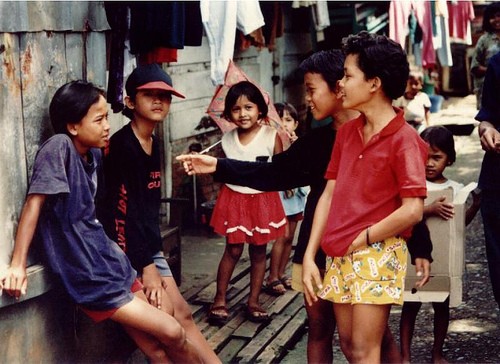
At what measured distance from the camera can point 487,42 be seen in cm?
991

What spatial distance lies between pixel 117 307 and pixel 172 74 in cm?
454

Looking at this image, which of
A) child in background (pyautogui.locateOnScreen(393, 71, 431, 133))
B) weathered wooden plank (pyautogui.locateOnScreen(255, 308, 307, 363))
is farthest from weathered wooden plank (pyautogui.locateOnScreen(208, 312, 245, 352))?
child in background (pyautogui.locateOnScreen(393, 71, 431, 133))

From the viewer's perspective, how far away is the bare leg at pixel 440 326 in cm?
476

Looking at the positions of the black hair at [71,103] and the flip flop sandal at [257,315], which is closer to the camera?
the black hair at [71,103]

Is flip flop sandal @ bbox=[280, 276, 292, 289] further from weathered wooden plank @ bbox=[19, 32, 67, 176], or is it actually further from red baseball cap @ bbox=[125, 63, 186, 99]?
weathered wooden plank @ bbox=[19, 32, 67, 176]

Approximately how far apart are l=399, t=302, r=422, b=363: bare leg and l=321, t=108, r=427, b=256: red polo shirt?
51.5 inches

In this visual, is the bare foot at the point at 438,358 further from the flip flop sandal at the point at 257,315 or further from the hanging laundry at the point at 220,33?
the hanging laundry at the point at 220,33

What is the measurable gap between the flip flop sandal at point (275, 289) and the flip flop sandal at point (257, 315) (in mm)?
596

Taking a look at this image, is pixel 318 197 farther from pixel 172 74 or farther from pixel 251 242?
pixel 172 74

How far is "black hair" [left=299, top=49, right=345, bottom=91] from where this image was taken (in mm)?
3820

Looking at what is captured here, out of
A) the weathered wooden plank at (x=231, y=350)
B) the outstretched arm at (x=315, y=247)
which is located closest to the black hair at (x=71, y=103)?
the outstretched arm at (x=315, y=247)

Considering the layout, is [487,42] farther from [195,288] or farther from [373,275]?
[373,275]

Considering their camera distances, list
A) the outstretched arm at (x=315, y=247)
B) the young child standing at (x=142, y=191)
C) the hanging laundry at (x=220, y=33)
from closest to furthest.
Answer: the outstretched arm at (x=315, y=247), the young child standing at (x=142, y=191), the hanging laundry at (x=220, y=33)

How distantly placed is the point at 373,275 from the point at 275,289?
108 inches
